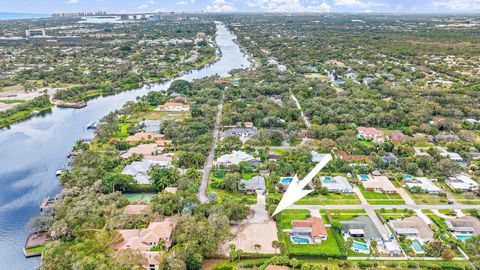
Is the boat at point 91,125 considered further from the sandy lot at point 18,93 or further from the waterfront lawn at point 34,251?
the waterfront lawn at point 34,251

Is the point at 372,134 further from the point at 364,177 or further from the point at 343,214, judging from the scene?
the point at 343,214

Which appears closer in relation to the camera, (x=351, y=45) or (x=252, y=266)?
(x=252, y=266)

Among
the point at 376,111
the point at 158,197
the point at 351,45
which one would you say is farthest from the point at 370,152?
the point at 351,45

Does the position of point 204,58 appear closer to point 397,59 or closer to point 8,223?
point 397,59

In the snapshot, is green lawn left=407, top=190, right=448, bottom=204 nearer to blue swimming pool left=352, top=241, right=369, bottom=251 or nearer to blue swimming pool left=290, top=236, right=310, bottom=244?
blue swimming pool left=352, top=241, right=369, bottom=251

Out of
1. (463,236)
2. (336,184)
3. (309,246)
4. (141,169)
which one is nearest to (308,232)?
(309,246)

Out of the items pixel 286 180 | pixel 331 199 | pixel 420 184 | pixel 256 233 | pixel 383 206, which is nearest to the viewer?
pixel 256 233

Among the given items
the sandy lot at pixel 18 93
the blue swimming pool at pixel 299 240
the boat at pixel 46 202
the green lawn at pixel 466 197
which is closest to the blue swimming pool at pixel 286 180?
the blue swimming pool at pixel 299 240
